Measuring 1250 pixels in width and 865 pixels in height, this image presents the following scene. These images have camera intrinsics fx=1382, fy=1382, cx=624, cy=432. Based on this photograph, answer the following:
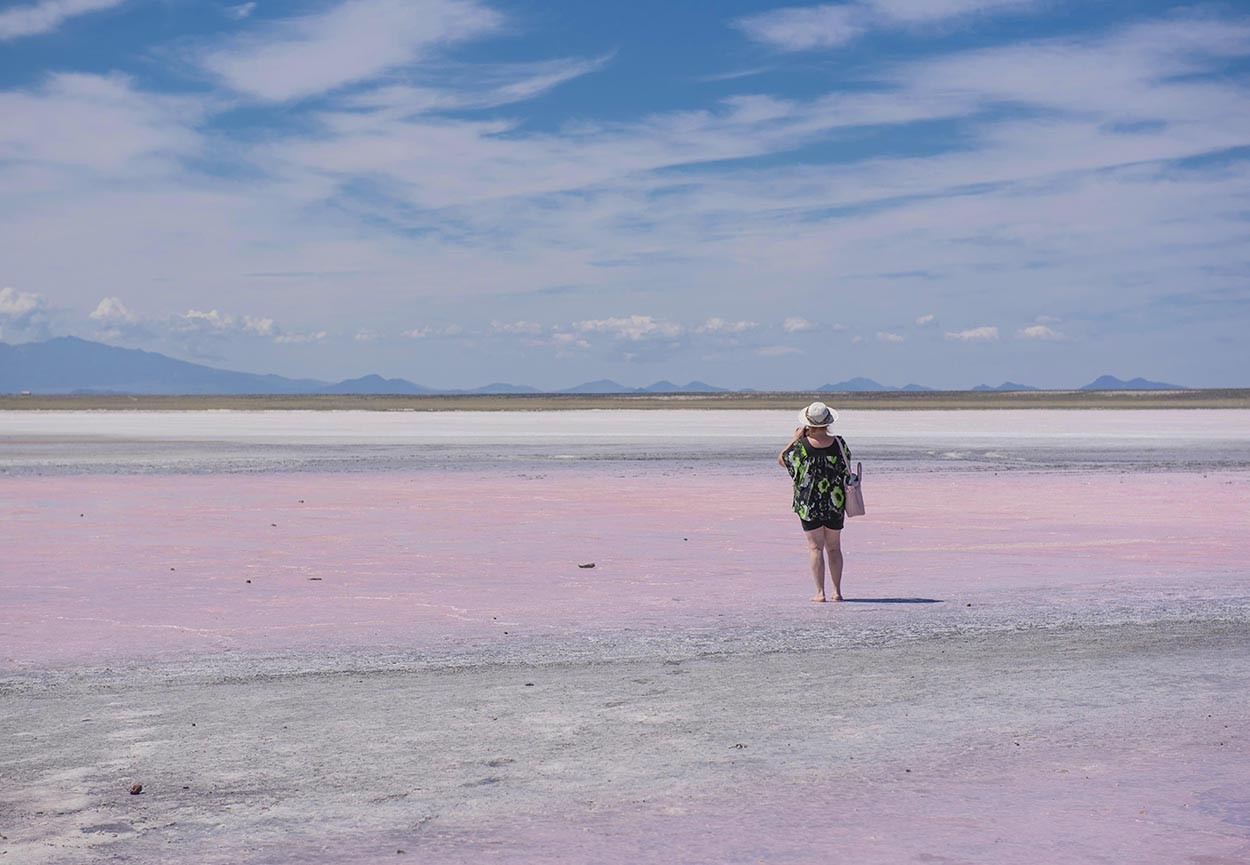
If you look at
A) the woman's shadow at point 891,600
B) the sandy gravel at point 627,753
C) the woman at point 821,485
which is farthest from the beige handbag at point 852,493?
the sandy gravel at point 627,753

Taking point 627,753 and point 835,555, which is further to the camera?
A: point 835,555

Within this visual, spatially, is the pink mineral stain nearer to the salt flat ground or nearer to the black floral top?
the salt flat ground

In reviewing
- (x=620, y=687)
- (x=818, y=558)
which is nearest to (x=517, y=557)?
(x=818, y=558)

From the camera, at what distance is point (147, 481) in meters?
27.3

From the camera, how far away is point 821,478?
12.2 metres

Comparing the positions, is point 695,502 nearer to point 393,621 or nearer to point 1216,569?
point 1216,569

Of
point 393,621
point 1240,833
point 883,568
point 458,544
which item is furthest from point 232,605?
point 1240,833

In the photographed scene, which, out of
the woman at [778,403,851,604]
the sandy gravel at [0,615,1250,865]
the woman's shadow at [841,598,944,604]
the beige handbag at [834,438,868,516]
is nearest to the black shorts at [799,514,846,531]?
the woman at [778,403,851,604]

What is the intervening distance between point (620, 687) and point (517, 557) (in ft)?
22.3

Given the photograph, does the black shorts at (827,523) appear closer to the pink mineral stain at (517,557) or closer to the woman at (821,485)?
the woman at (821,485)

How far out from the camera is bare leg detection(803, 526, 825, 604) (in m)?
12.1

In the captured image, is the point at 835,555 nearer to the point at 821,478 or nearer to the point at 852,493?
the point at 852,493

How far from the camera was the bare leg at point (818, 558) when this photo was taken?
12.1m

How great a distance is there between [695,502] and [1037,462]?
45.7 feet
